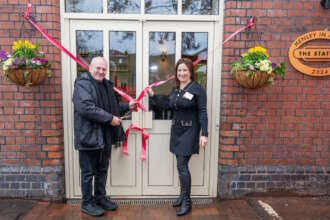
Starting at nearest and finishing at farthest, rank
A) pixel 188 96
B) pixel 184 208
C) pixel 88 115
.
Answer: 1. pixel 88 115
2. pixel 188 96
3. pixel 184 208

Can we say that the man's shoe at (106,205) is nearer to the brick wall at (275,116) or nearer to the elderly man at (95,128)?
the elderly man at (95,128)

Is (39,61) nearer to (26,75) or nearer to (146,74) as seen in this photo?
(26,75)

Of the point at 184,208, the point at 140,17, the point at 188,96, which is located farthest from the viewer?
the point at 140,17

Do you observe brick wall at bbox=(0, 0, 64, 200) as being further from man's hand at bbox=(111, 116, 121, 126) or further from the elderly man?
man's hand at bbox=(111, 116, 121, 126)

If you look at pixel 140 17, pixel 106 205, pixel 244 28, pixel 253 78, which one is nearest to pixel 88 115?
pixel 106 205

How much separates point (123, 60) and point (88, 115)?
36.6 inches

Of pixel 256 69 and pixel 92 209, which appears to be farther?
pixel 92 209

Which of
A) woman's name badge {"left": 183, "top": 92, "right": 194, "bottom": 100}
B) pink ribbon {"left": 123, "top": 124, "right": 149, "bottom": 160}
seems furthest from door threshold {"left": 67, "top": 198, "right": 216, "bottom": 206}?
woman's name badge {"left": 183, "top": 92, "right": 194, "bottom": 100}

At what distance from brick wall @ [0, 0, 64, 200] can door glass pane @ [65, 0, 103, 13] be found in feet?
0.48

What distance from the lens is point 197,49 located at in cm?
311

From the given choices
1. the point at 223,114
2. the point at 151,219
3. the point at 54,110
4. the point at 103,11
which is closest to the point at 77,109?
the point at 54,110

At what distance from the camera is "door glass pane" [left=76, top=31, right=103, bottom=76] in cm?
303

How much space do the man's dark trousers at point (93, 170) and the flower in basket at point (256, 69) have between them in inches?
66.0

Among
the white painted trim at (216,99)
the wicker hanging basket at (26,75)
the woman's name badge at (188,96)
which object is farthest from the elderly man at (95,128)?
the white painted trim at (216,99)
